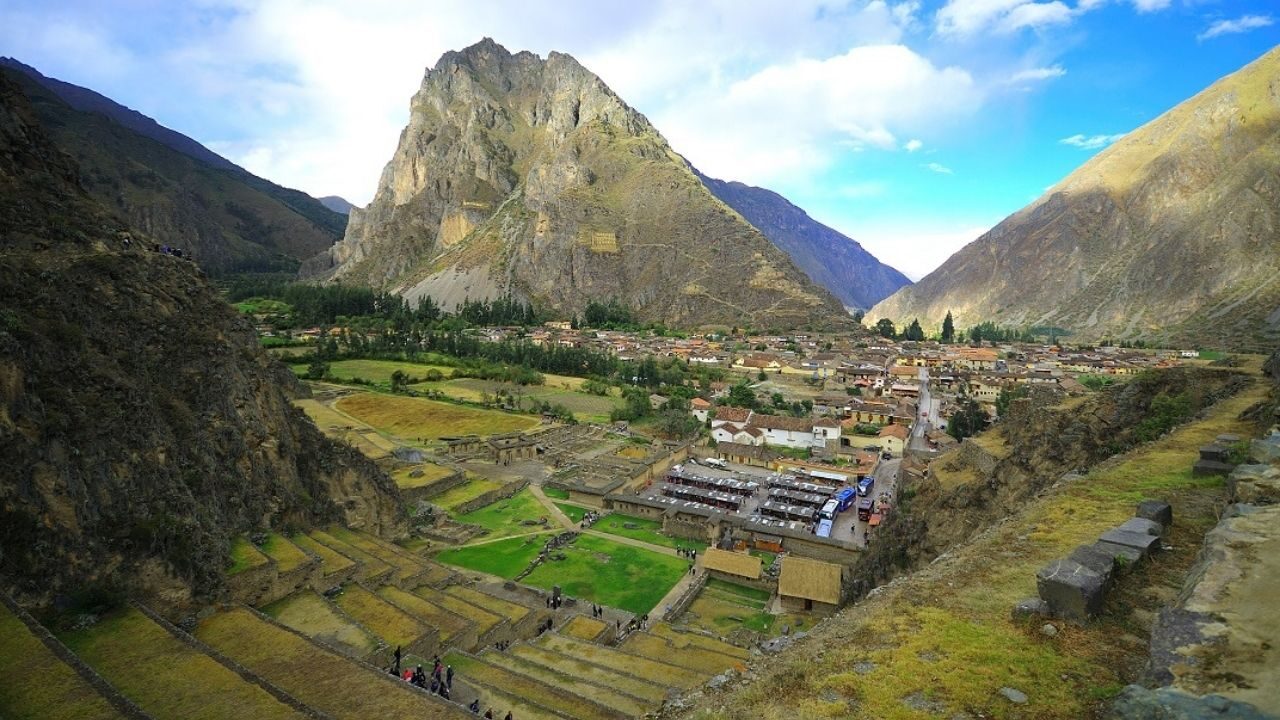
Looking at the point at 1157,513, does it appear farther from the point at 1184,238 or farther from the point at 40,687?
the point at 1184,238

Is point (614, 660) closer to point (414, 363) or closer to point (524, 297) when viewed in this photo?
point (414, 363)

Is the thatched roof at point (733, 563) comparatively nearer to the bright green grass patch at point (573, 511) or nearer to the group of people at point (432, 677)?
the bright green grass patch at point (573, 511)

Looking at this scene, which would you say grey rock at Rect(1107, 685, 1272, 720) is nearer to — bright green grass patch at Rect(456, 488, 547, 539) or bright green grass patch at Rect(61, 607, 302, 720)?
bright green grass patch at Rect(61, 607, 302, 720)

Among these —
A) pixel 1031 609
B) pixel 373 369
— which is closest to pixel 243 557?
pixel 1031 609

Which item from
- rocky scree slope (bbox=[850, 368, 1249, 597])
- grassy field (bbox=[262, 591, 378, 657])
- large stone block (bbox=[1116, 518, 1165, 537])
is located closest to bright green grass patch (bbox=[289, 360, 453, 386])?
grassy field (bbox=[262, 591, 378, 657])

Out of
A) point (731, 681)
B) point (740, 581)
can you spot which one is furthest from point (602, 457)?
point (731, 681)

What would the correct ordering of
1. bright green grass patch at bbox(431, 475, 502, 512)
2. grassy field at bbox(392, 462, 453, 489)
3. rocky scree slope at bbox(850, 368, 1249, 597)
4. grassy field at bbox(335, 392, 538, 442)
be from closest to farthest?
1. rocky scree slope at bbox(850, 368, 1249, 597)
2. bright green grass patch at bbox(431, 475, 502, 512)
3. grassy field at bbox(392, 462, 453, 489)
4. grassy field at bbox(335, 392, 538, 442)

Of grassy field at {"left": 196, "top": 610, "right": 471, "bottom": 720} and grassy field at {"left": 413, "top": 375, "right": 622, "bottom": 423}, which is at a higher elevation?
grassy field at {"left": 196, "top": 610, "right": 471, "bottom": 720}

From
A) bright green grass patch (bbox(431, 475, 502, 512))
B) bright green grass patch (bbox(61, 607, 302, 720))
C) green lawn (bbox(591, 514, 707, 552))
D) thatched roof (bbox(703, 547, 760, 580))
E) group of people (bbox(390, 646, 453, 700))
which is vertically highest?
bright green grass patch (bbox(61, 607, 302, 720))
